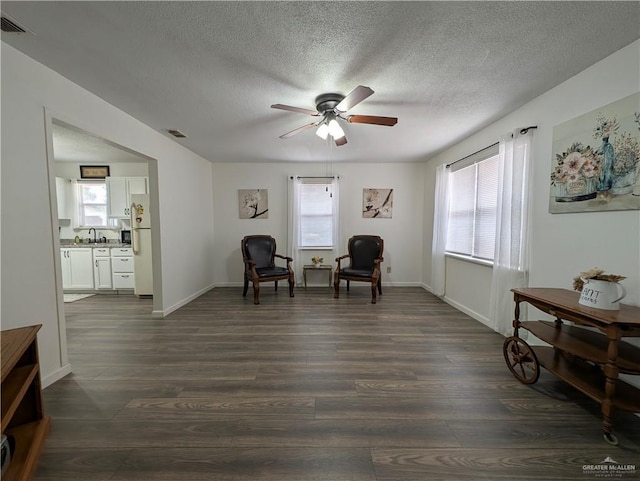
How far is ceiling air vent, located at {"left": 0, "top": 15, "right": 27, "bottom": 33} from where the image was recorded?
1383mm

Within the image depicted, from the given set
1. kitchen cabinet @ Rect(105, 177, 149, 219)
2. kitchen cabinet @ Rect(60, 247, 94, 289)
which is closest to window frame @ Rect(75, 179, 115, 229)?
kitchen cabinet @ Rect(105, 177, 149, 219)

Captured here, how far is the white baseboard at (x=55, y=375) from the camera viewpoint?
181 centimetres

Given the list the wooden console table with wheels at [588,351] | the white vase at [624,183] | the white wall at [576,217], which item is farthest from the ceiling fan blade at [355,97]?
the wooden console table with wheels at [588,351]

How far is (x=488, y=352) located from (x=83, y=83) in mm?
4231

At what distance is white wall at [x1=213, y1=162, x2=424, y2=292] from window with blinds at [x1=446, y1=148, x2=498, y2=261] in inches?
38.4

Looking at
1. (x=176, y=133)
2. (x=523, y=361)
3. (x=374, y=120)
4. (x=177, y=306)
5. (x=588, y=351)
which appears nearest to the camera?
(x=588, y=351)

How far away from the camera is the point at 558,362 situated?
1694 millimetres

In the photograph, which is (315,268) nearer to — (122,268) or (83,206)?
(122,268)

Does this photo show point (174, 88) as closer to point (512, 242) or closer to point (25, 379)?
point (25, 379)

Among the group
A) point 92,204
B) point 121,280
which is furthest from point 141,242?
point 92,204

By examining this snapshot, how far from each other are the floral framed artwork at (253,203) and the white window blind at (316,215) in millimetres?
702

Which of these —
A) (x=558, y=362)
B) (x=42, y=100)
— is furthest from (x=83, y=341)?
(x=558, y=362)

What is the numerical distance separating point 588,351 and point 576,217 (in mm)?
1051

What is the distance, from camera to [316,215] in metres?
4.79
